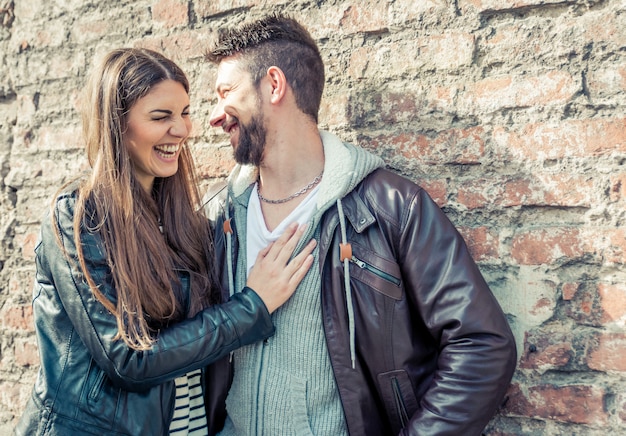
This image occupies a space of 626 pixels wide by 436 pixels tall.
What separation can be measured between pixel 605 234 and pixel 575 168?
21 centimetres

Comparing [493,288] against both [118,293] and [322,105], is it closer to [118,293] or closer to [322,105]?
[322,105]

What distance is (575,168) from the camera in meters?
1.84

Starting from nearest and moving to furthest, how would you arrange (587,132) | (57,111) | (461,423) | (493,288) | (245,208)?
(461,423), (587,132), (493,288), (245,208), (57,111)

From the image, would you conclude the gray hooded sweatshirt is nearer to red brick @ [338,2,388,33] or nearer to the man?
the man

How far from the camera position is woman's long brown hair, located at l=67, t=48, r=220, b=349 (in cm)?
179

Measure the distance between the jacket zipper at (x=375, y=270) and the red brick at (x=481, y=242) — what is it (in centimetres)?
33

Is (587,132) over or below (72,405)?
over

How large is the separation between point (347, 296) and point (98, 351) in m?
0.73

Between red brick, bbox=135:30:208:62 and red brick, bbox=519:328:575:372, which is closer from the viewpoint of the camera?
red brick, bbox=519:328:575:372

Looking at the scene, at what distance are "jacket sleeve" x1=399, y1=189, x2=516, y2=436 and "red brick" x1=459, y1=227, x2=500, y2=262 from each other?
19cm

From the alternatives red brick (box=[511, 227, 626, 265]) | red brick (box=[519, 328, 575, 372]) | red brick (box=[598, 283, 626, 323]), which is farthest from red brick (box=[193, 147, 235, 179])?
red brick (box=[598, 283, 626, 323])

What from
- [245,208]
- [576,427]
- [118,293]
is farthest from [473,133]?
[118,293]

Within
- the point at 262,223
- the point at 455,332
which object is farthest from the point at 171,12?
the point at 455,332

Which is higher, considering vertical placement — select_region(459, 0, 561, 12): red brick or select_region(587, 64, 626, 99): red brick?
select_region(459, 0, 561, 12): red brick
